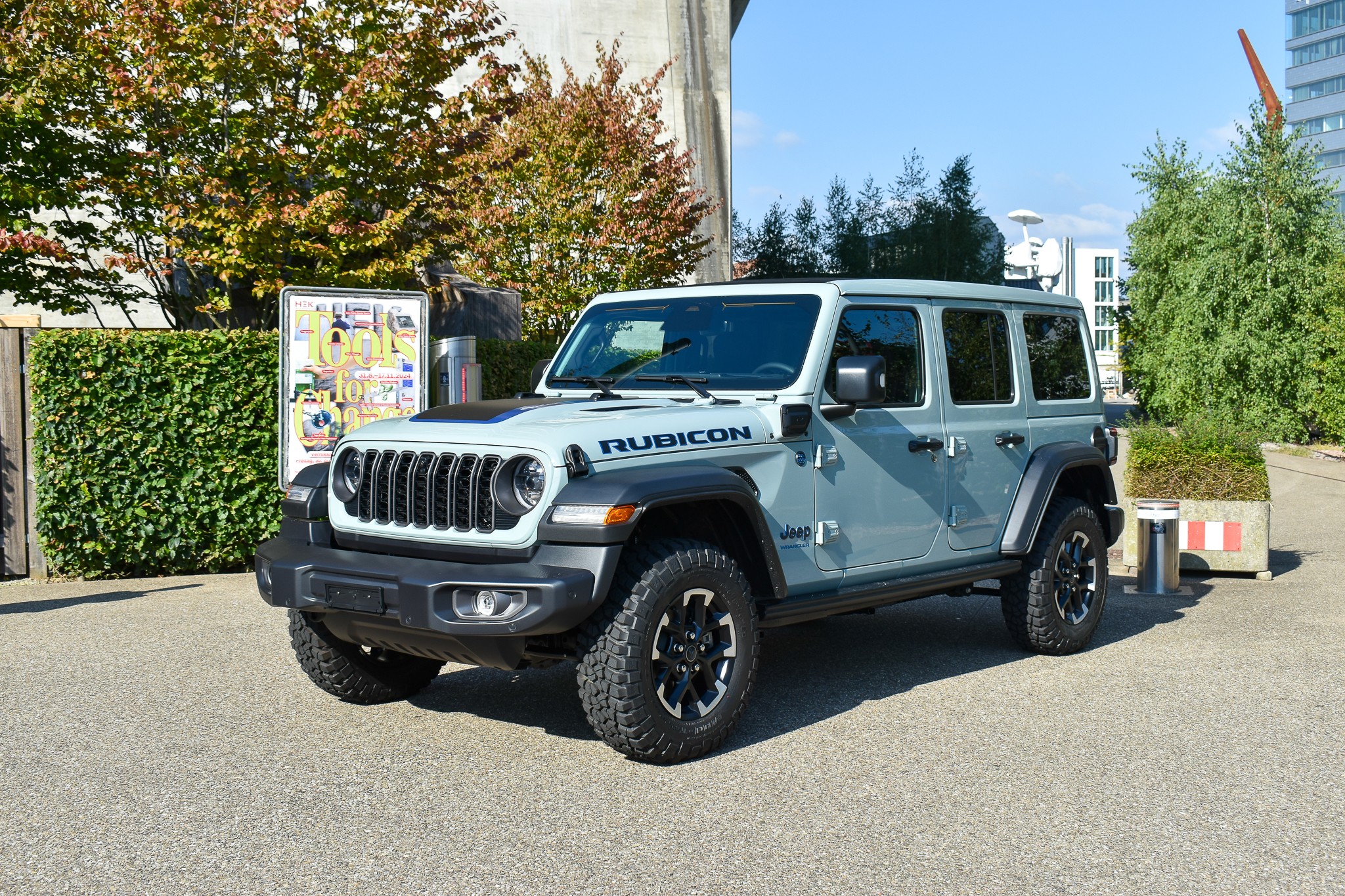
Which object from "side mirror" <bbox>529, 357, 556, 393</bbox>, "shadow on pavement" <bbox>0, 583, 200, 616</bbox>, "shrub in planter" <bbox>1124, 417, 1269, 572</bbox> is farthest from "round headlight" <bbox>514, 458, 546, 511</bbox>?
"shrub in planter" <bbox>1124, 417, 1269, 572</bbox>

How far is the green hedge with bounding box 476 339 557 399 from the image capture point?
1255 centimetres

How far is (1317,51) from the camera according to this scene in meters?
168

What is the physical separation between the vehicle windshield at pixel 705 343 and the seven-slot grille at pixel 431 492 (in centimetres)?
124

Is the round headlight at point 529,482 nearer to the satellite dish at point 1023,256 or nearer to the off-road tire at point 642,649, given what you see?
the off-road tire at point 642,649

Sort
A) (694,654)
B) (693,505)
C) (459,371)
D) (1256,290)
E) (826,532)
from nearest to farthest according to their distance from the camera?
(694,654) → (693,505) → (826,532) → (459,371) → (1256,290)

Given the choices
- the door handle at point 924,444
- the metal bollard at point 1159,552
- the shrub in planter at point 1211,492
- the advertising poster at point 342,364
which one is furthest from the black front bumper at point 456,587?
the shrub in planter at point 1211,492

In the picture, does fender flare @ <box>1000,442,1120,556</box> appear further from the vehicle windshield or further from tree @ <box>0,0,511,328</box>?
tree @ <box>0,0,511,328</box>

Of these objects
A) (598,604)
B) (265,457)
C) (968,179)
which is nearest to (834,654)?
(598,604)

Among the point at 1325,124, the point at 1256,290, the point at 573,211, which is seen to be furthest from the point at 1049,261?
the point at 1325,124

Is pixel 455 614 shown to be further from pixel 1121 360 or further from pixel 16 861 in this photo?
→ pixel 1121 360

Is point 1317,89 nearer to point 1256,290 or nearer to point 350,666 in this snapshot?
point 1256,290

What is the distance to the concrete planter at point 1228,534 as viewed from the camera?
34.1ft

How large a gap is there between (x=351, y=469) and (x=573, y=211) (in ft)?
42.6

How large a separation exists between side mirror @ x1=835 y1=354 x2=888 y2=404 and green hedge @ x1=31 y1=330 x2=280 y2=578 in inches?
229
